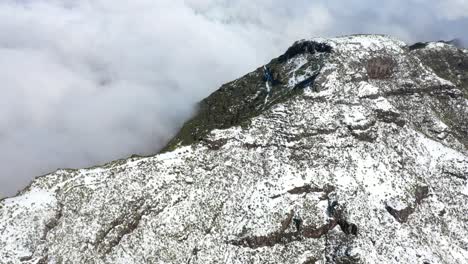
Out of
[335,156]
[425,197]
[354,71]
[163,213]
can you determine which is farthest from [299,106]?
[163,213]

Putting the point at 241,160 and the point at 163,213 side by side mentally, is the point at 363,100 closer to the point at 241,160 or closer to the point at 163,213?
the point at 241,160

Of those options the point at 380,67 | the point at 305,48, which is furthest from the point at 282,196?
the point at 305,48

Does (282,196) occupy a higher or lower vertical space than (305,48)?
lower

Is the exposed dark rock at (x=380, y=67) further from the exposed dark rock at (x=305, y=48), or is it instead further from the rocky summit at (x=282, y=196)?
the exposed dark rock at (x=305, y=48)

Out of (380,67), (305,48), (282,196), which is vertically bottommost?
(282,196)

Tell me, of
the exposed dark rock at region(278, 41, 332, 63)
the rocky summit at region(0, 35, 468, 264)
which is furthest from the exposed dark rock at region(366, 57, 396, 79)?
the exposed dark rock at region(278, 41, 332, 63)

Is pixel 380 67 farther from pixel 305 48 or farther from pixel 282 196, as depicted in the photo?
pixel 282 196

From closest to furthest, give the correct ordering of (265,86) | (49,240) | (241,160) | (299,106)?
(49,240), (241,160), (299,106), (265,86)

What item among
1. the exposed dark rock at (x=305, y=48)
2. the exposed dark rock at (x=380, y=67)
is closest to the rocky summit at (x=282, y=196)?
the exposed dark rock at (x=380, y=67)
